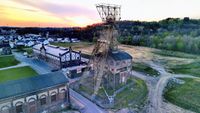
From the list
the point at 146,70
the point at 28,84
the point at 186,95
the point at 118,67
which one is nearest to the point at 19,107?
the point at 28,84

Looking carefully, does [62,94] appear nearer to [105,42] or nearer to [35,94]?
[35,94]

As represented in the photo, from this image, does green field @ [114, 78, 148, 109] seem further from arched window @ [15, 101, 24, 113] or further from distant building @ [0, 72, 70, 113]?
arched window @ [15, 101, 24, 113]

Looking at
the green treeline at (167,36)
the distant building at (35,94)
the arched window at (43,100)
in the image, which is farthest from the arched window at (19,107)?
the green treeline at (167,36)

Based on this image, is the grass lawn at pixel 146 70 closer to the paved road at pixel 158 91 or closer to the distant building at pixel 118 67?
the paved road at pixel 158 91

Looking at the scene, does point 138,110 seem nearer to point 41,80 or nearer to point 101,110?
point 101,110

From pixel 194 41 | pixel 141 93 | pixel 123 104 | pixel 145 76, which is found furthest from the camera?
pixel 194 41

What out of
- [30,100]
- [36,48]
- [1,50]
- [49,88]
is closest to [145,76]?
[49,88]

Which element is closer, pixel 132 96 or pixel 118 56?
pixel 132 96

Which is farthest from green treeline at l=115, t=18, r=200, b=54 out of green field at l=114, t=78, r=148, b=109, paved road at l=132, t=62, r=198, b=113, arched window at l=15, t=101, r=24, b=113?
arched window at l=15, t=101, r=24, b=113
